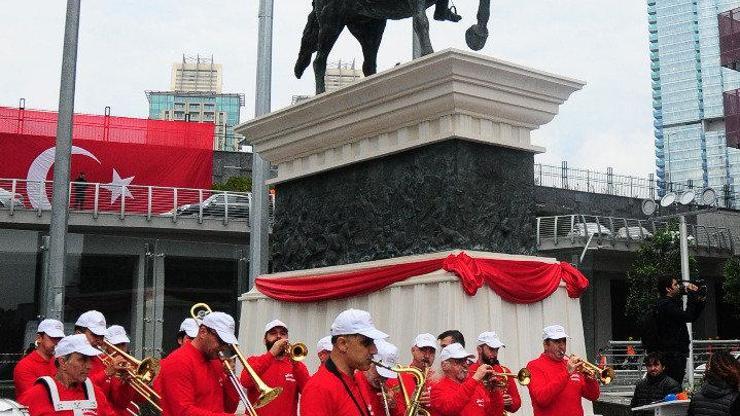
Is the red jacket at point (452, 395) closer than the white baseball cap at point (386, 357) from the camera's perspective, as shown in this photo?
No

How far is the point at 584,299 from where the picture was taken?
48656 millimetres

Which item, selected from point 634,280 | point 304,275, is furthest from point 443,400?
point 634,280

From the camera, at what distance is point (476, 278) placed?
8125mm

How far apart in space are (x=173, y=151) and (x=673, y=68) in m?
71.4

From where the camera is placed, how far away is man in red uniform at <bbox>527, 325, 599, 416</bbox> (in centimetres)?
746

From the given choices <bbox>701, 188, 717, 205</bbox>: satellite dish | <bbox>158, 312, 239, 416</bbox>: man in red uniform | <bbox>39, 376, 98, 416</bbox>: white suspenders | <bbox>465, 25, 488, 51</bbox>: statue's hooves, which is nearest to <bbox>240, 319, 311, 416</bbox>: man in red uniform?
<bbox>39, 376, 98, 416</bbox>: white suspenders

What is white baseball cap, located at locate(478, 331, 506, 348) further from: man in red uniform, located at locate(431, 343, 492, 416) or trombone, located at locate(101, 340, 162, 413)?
trombone, located at locate(101, 340, 162, 413)

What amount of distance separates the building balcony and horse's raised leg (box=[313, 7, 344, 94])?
37.3 meters

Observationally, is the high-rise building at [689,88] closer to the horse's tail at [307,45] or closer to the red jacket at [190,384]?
the horse's tail at [307,45]

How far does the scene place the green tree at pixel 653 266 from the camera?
134ft

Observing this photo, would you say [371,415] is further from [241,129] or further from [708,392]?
[241,129]

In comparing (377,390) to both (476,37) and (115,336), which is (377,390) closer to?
(115,336)

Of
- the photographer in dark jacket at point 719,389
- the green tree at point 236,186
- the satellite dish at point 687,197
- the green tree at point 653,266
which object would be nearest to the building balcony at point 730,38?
the green tree at point 653,266

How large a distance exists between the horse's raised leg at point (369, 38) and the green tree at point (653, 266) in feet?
104
